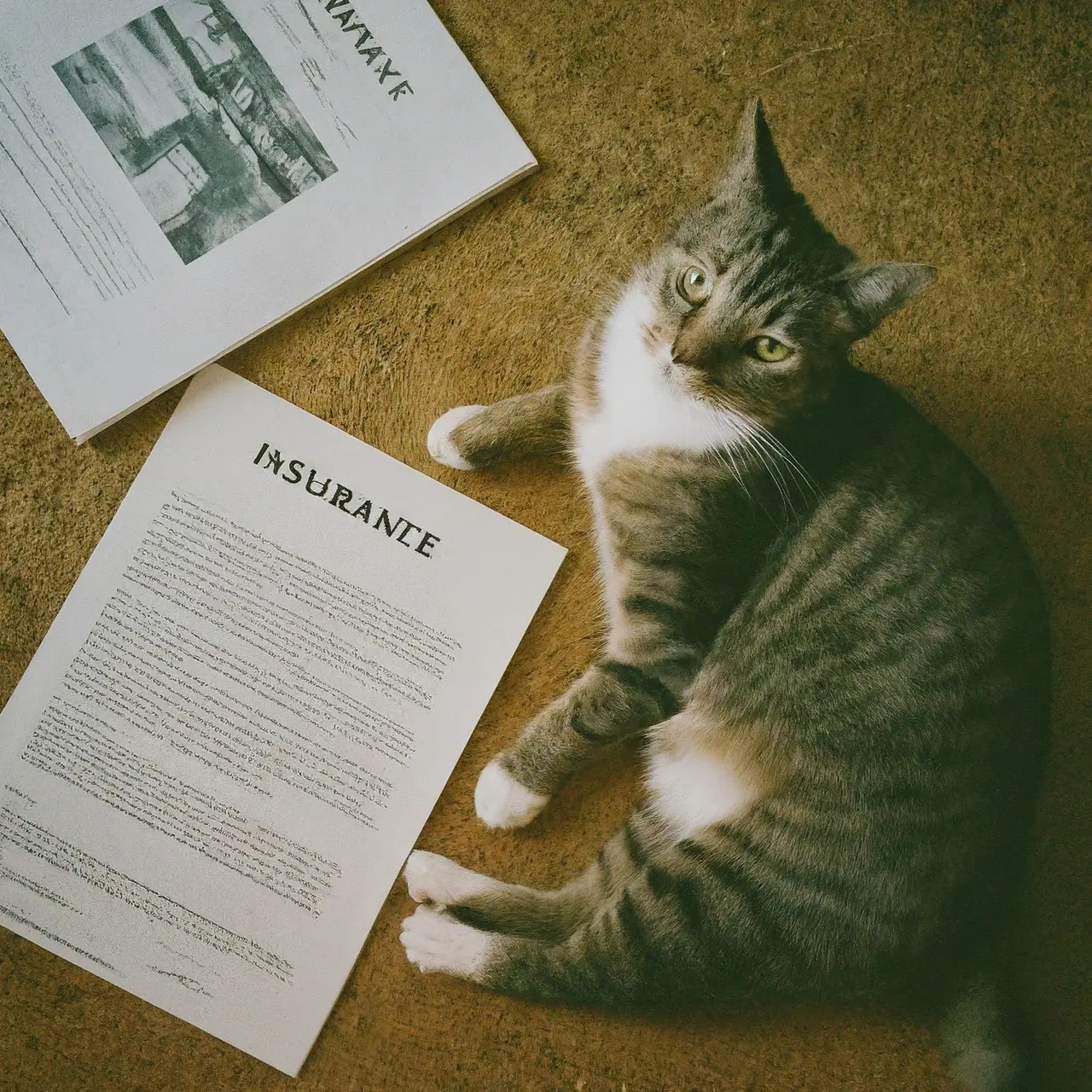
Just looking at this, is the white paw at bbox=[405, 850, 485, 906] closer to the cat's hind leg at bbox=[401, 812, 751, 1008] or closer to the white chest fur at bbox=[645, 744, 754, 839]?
the cat's hind leg at bbox=[401, 812, 751, 1008]

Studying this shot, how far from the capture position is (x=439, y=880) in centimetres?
81

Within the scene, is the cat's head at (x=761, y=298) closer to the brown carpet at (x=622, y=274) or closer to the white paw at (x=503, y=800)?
the brown carpet at (x=622, y=274)

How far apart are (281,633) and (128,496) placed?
0.22m

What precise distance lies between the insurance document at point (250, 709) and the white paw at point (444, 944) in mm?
51

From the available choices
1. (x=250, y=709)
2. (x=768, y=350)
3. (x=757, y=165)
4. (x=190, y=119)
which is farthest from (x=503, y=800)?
(x=190, y=119)

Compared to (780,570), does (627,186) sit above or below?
above

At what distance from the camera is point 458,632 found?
853mm

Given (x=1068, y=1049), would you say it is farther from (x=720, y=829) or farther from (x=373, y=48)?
(x=373, y=48)

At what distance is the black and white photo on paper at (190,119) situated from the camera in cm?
85

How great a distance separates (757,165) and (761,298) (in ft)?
0.36

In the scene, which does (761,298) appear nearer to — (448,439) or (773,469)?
(773,469)

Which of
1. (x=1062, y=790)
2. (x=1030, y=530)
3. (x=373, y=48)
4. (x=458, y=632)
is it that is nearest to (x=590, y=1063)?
(x=458, y=632)

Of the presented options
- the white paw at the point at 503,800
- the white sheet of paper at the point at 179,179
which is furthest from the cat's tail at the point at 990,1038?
the white sheet of paper at the point at 179,179

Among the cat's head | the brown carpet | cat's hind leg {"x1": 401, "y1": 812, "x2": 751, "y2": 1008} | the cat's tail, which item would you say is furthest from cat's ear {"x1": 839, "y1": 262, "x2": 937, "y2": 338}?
the cat's tail
